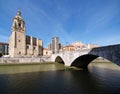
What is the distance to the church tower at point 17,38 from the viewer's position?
2499 inches

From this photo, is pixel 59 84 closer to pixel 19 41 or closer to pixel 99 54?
pixel 99 54

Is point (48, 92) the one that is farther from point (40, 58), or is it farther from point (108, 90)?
point (40, 58)

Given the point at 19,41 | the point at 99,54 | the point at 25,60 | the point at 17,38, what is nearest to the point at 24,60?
the point at 25,60

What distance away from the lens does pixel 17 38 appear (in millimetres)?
64938

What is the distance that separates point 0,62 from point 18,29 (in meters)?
28.0

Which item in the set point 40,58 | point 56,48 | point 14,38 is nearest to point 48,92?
point 40,58

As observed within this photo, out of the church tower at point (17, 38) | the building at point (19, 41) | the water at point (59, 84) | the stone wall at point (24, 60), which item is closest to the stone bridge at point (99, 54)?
the water at point (59, 84)

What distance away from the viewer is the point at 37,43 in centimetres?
8200

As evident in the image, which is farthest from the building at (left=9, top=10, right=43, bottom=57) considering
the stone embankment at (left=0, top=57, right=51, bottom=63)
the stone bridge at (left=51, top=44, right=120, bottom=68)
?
the stone bridge at (left=51, top=44, right=120, bottom=68)

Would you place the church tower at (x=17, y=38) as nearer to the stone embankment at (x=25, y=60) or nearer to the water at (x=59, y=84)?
the stone embankment at (x=25, y=60)

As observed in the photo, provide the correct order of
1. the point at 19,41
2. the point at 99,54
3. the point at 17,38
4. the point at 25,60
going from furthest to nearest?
the point at 19,41
the point at 17,38
the point at 25,60
the point at 99,54

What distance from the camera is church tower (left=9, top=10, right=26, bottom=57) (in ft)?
208

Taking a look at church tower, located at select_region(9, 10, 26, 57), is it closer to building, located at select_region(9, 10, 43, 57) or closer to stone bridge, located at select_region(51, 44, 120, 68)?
building, located at select_region(9, 10, 43, 57)

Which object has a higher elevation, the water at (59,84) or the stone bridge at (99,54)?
the stone bridge at (99,54)
